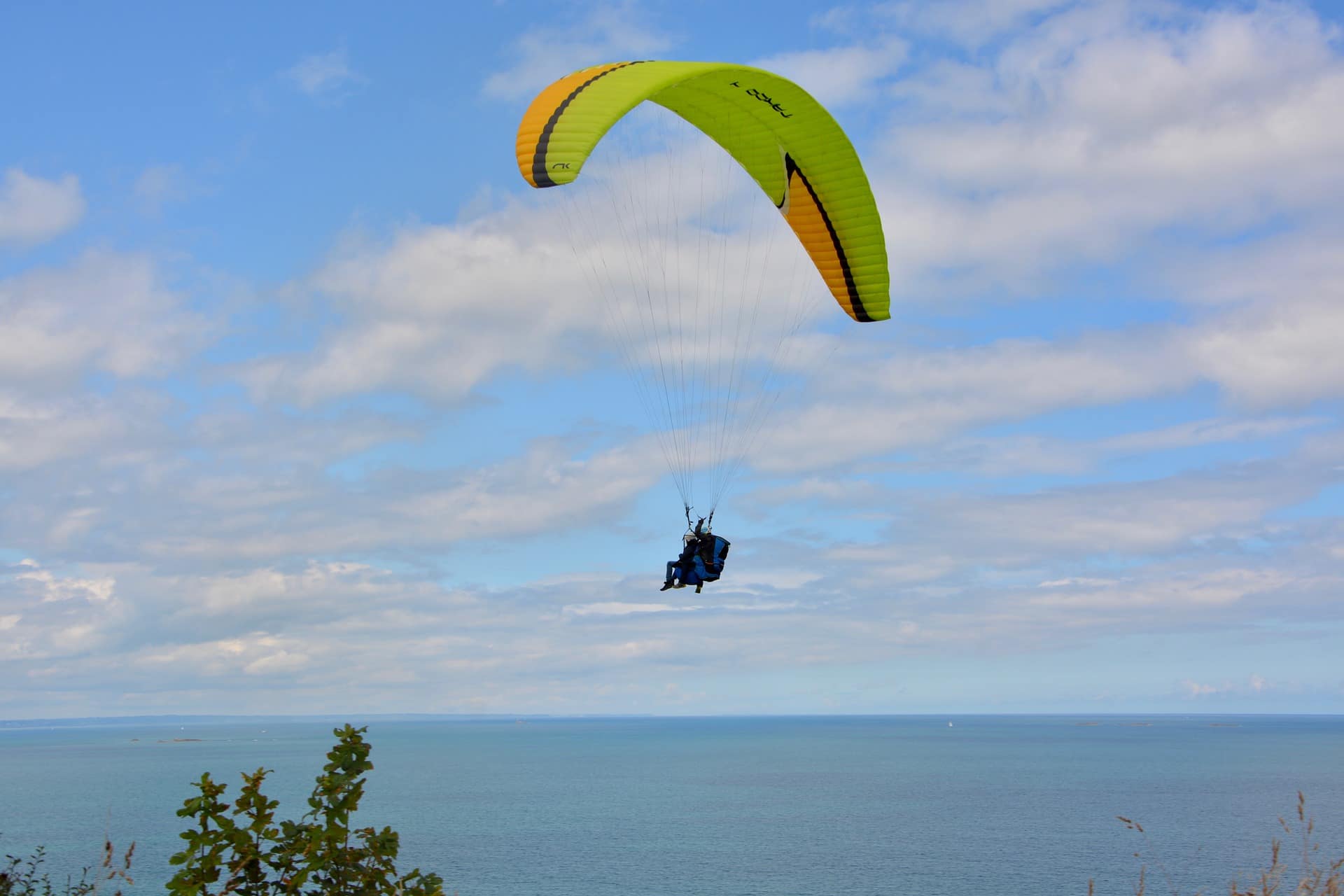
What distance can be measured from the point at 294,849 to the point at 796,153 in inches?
569

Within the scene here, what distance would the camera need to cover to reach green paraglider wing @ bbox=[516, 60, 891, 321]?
15.9m

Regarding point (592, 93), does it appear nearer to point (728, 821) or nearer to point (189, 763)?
point (728, 821)

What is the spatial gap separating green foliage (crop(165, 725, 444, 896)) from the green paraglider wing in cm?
1099

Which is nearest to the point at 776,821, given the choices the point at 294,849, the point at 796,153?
the point at 796,153

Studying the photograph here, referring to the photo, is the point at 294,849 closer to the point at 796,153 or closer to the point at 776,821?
the point at 796,153

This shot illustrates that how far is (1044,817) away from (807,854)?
27.0 metres

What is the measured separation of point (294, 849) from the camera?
5.62 metres

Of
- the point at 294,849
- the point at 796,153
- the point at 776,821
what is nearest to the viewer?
the point at 294,849

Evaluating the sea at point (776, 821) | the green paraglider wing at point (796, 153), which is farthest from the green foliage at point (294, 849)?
the sea at point (776, 821)

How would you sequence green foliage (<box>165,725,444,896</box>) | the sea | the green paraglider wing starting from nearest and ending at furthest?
green foliage (<box>165,725,444,896</box>)
the green paraglider wing
the sea

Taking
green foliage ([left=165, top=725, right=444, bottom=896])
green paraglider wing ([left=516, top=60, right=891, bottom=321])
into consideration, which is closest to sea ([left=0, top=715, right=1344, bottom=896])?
green paraglider wing ([left=516, top=60, right=891, bottom=321])

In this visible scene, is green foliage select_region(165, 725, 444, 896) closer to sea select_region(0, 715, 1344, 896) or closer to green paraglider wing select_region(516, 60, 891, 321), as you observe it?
green paraglider wing select_region(516, 60, 891, 321)

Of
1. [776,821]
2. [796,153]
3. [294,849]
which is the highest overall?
[796,153]

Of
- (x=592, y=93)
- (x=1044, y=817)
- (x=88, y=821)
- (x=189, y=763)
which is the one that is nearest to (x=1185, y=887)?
(x=1044, y=817)
